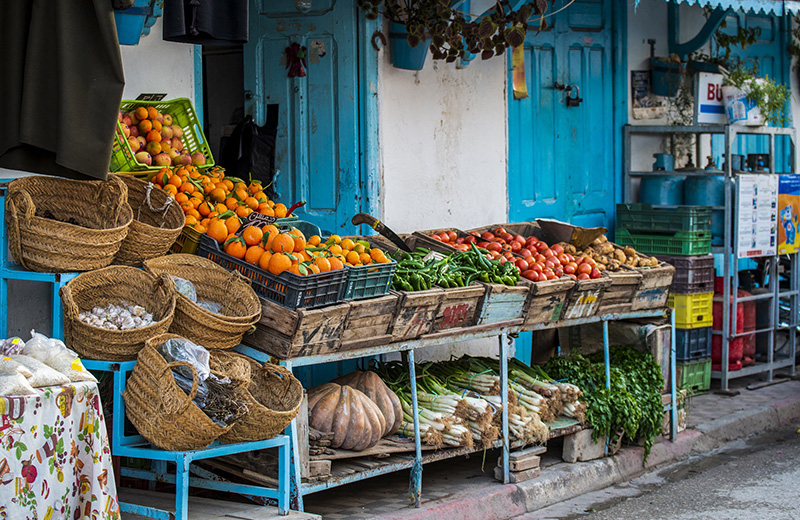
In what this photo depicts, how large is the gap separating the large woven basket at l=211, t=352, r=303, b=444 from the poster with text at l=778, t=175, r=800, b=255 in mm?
6301

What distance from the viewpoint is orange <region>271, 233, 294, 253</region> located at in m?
5.38

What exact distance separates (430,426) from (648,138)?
5.28 meters

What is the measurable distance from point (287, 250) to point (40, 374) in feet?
5.74

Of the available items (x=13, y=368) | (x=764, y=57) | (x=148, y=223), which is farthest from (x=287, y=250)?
(x=764, y=57)

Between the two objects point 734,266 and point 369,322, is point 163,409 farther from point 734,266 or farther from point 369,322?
point 734,266

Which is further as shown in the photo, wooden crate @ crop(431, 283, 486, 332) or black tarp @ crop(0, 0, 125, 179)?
wooden crate @ crop(431, 283, 486, 332)

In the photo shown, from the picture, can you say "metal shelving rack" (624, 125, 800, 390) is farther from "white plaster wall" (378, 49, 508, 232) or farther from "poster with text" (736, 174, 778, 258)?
"white plaster wall" (378, 49, 508, 232)

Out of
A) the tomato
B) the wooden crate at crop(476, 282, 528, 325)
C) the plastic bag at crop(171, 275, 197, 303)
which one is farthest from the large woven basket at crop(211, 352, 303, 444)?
the tomato

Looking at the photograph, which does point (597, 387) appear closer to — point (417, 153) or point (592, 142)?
point (417, 153)

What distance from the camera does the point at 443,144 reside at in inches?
322

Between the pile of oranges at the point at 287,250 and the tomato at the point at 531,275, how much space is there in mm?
1311

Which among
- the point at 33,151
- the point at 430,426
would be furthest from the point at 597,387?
the point at 33,151

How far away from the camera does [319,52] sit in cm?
755

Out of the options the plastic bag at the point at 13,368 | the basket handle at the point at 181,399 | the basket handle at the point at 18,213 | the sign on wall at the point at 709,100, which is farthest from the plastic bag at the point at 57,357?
the sign on wall at the point at 709,100
